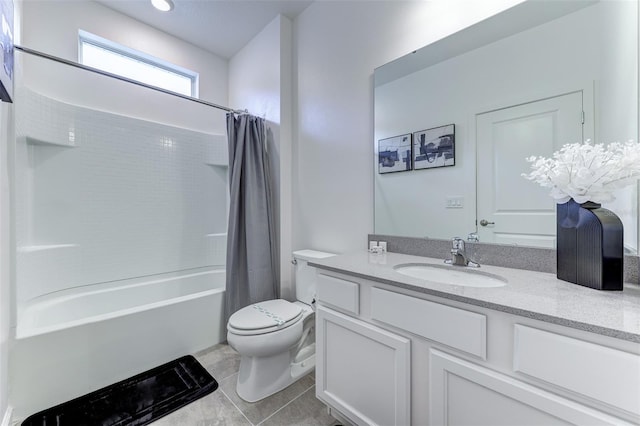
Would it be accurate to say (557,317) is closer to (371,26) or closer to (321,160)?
(321,160)

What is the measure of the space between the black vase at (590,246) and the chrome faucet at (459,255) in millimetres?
311

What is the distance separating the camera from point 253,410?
137 cm

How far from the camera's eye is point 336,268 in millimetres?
1150

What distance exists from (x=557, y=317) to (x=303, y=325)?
135 cm

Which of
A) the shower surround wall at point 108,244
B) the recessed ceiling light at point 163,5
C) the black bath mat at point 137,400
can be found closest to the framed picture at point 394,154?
the shower surround wall at point 108,244

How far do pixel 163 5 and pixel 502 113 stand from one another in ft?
8.33

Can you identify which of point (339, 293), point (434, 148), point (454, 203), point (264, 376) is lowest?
point (264, 376)

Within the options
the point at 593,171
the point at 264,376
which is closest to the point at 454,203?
the point at 593,171

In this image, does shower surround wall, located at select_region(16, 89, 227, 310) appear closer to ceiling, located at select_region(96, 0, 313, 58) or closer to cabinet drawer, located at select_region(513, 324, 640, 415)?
ceiling, located at select_region(96, 0, 313, 58)

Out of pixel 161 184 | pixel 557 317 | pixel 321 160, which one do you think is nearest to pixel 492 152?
pixel 557 317

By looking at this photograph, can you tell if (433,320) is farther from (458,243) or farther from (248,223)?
(248,223)

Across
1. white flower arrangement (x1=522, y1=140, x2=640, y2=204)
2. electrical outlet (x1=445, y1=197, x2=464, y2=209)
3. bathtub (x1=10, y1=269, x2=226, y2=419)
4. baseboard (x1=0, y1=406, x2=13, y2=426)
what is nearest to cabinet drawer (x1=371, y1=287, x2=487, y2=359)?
white flower arrangement (x1=522, y1=140, x2=640, y2=204)

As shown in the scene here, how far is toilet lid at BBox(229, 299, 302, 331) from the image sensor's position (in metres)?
1.43

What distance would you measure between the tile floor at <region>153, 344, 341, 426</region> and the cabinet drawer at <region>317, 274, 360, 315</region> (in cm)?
63
